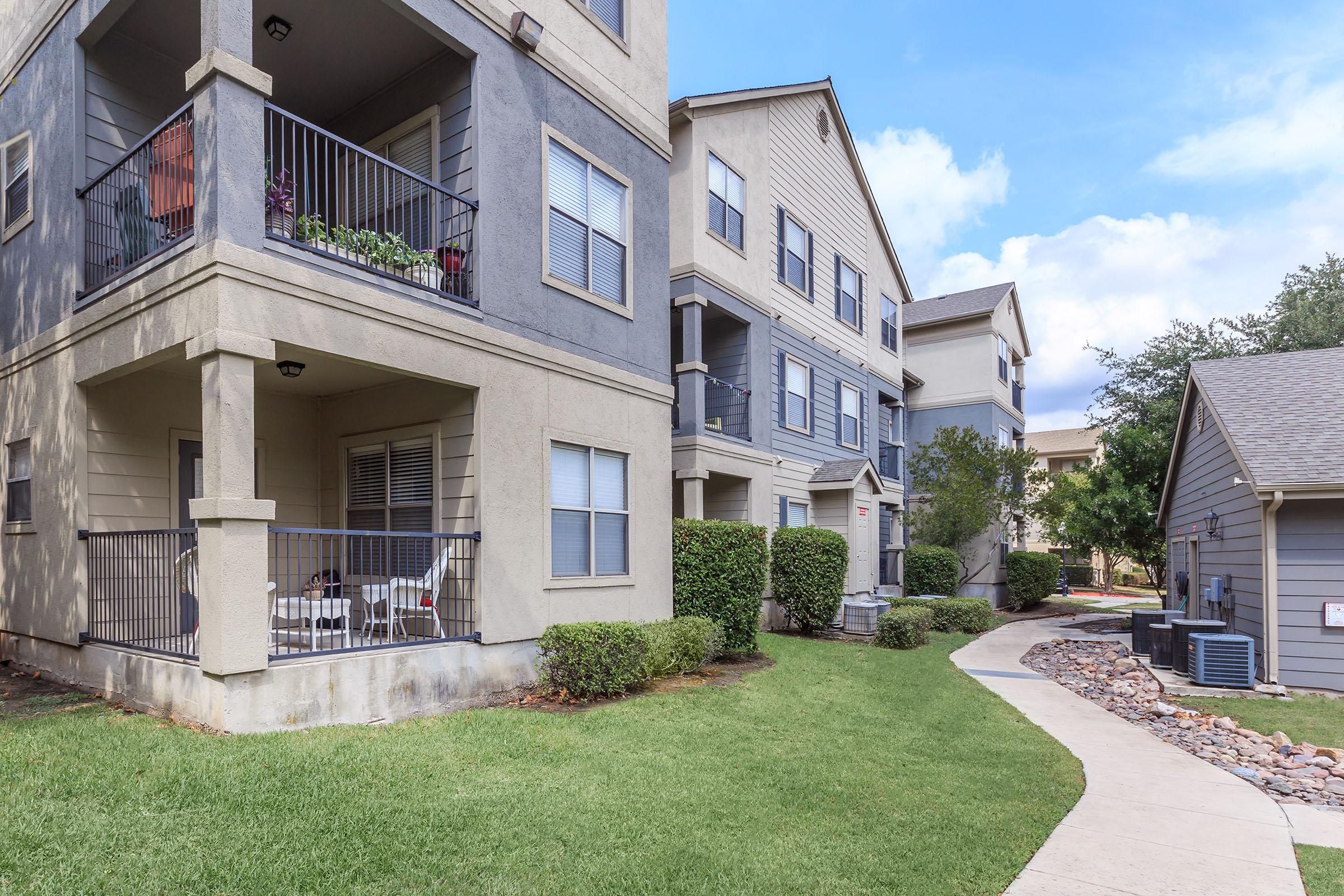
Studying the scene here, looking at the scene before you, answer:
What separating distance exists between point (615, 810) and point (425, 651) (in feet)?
10.8

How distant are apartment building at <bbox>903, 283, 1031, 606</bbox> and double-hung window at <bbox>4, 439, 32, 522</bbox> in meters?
23.2

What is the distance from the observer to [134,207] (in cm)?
816

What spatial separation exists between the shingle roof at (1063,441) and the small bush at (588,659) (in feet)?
142

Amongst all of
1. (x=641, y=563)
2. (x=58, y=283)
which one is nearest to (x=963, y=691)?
(x=641, y=563)

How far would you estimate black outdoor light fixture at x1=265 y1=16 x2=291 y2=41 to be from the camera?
866cm

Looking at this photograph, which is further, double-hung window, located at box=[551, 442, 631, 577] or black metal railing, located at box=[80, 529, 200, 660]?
double-hung window, located at box=[551, 442, 631, 577]

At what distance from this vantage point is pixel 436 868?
13.9ft

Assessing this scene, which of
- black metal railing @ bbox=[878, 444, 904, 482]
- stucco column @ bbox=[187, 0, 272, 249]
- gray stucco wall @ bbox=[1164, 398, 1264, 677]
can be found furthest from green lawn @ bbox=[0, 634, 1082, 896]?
black metal railing @ bbox=[878, 444, 904, 482]

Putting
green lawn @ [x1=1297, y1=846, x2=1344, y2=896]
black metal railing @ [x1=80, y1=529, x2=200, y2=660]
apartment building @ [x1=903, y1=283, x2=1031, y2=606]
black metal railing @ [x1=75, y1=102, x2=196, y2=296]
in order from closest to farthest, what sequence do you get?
green lawn @ [x1=1297, y1=846, x2=1344, y2=896] → black metal railing @ [x1=75, y1=102, x2=196, y2=296] → black metal railing @ [x1=80, y1=529, x2=200, y2=660] → apartment building @ [x1=903, y1=283, x2=1031, y2=606]

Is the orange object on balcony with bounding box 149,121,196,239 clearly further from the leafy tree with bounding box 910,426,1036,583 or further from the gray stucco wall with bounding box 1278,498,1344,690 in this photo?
the leafy tree with bounding box 910,426,1036,583

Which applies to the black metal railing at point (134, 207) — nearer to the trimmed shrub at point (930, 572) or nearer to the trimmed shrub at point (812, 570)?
the trimmed shrub at point (812, 570)

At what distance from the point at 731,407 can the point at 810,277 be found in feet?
16.6

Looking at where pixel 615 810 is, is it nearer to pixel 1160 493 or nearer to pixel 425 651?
pixel 425 651

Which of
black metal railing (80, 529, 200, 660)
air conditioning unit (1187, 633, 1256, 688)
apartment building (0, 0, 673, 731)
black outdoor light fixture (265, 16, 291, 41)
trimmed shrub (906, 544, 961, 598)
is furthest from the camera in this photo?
trimmed shrub (906, 544, 961, 598)
